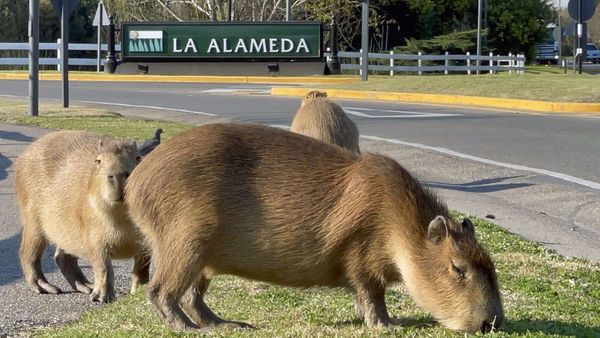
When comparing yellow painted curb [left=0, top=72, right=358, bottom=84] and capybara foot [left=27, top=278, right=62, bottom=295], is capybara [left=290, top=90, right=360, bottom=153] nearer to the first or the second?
Result: capybara foot [left=27, top=278, right=62, bottom=295]

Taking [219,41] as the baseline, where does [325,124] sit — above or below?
below

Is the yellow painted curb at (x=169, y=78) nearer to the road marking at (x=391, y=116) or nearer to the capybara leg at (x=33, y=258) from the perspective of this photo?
the road marking at (x=391, y=116)

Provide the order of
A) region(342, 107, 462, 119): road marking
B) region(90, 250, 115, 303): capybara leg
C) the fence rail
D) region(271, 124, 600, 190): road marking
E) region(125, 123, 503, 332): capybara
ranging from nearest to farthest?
1. region(125, 123, 503, 332): capybara
2. region(90, 250, 115, 303): capybara leg
3. region(271, 124, 600, 190): road marking
4. region(342, 107, 462, 119): road marking
5. the fence rail

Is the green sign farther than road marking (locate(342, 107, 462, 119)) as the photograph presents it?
Yes

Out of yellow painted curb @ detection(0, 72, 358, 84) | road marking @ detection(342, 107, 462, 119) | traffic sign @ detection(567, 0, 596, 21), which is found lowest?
road marking @ detection(342, 107, 462, 119)

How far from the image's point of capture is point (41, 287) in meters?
7.29

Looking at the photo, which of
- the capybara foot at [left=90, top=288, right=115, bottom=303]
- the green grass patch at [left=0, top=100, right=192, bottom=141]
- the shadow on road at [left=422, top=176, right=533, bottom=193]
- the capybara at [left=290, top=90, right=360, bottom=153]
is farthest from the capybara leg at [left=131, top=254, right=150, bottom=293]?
the green grass patch at [left=0, top=100, right=192, bottom=141]

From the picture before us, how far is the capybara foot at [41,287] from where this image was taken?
7.26 m

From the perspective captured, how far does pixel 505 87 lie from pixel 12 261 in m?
19.4

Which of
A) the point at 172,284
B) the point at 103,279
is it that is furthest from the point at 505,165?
the point at 172,284

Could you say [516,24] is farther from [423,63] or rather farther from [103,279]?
[103,279]

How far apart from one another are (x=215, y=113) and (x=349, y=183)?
49.9ft

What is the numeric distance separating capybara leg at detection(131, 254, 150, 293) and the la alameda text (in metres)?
29.2

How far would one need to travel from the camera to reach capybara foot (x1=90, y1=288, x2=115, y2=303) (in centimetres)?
680
